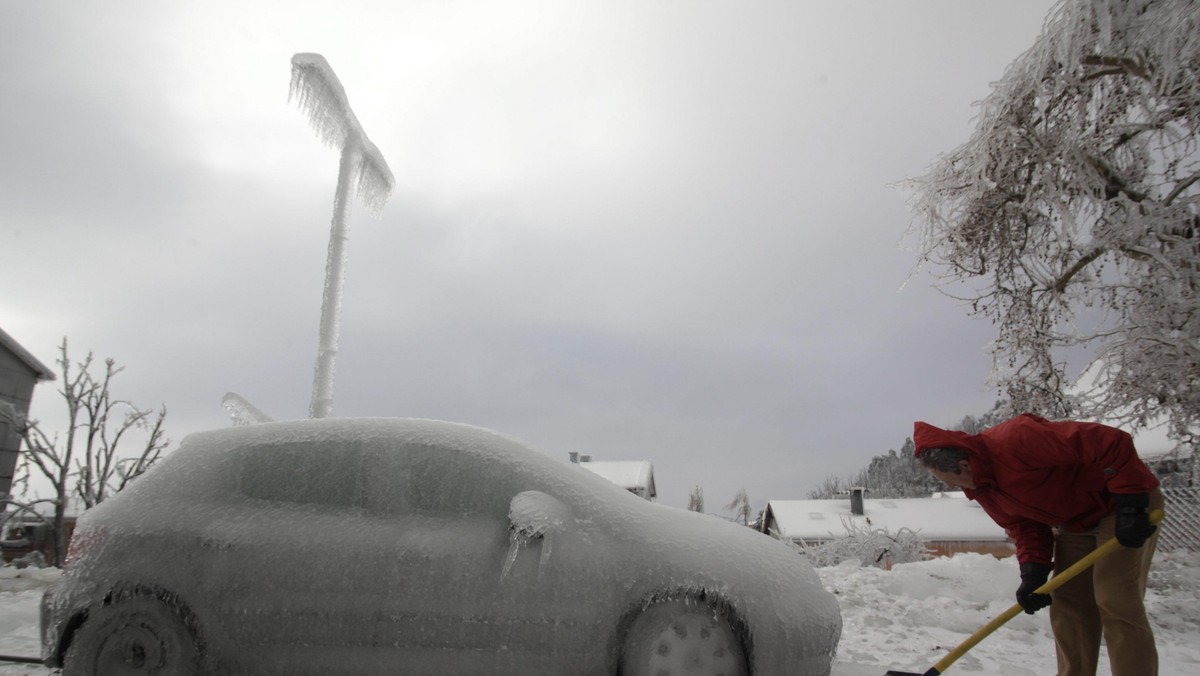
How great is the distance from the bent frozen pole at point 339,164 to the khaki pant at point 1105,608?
24.3ft

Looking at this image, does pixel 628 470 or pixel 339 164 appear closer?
pixel 339 164

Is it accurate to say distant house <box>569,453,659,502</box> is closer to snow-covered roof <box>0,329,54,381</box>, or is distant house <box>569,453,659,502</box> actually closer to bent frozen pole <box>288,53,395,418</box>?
snow-covered roof <box>0,329,54,381</box>

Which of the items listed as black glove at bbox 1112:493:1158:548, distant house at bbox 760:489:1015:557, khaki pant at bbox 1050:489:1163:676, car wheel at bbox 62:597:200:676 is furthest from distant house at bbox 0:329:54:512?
distant house at bbox 760:489:1015:557

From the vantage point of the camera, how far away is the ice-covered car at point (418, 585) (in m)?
2.62

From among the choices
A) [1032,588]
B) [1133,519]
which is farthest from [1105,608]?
[1133,519]

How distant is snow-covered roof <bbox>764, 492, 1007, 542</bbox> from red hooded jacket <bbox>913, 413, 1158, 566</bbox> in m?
21.9

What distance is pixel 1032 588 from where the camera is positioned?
322 centimetres

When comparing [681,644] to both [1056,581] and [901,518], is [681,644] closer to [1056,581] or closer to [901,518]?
[1056,581]

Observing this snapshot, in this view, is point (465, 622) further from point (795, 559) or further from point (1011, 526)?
point (1011, 526)

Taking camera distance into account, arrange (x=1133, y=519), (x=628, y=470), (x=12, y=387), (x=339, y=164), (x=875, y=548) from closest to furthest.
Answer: (x=1133, y=519)
(x=339, y=164)
(x=875, y=548)
(x=12, y=387)
(x=628, y=470)

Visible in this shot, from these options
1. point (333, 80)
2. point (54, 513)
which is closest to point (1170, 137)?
point (333, 80)

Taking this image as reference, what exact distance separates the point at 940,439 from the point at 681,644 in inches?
64.8

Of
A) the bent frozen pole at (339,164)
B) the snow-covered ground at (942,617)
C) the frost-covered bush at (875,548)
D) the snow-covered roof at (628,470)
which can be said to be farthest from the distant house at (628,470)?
the snow-covered ground at (942,617)

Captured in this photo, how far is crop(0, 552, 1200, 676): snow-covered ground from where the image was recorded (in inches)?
154
